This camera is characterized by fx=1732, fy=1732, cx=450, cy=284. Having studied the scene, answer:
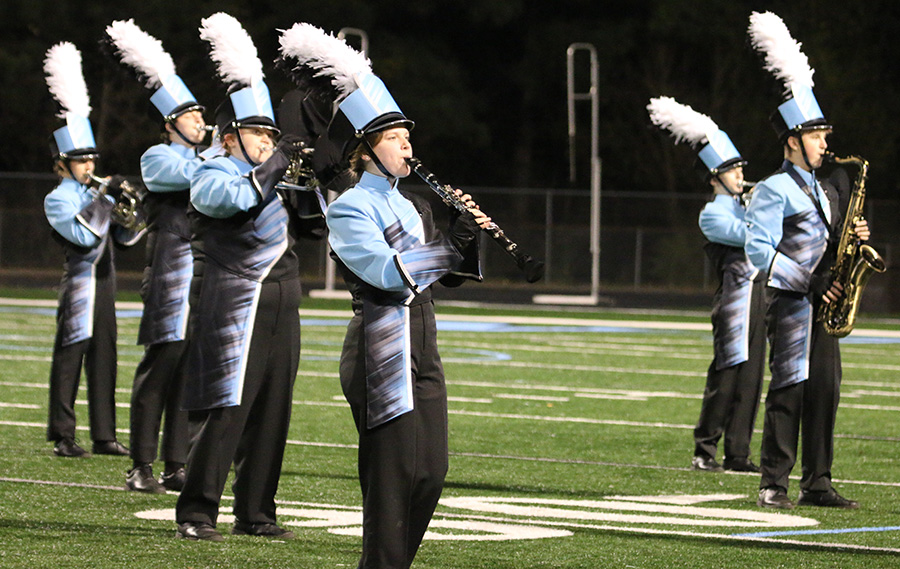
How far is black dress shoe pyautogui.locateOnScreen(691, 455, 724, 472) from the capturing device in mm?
10117

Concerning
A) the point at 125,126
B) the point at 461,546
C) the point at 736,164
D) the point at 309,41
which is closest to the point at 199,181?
the point at 309,41

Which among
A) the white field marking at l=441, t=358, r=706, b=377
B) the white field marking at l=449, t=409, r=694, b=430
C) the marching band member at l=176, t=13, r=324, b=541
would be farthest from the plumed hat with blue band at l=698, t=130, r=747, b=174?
the white field marking at l=441, t=358, r=706, b=377

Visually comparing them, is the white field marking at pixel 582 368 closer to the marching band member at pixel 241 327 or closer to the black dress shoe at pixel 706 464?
the black dress shoe at pixel 706 464

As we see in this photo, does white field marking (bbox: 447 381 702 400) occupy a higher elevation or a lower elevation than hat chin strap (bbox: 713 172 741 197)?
lower

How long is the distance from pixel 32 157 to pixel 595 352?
25.9m

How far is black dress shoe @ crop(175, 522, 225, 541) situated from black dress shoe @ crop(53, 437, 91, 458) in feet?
9.66

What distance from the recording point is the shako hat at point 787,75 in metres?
8.65

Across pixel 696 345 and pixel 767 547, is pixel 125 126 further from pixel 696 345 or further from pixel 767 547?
pixel 767 547

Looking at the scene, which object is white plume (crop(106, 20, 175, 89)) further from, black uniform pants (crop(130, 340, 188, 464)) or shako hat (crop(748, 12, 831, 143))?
shako hat (crop(748, 12, 831, 143))

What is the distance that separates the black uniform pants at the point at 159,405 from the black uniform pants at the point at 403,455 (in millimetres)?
3051

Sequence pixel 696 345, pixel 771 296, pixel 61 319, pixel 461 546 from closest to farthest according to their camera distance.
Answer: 1. pixel 461 546
2. pixel 771 296
3. pixel 61 319
4. pixel 696 345

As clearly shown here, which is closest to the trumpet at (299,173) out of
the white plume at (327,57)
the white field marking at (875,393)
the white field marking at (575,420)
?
the white plume at (327,57)

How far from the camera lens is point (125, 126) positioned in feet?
133

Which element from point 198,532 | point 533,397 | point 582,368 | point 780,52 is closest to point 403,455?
point 198,532
